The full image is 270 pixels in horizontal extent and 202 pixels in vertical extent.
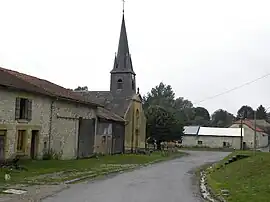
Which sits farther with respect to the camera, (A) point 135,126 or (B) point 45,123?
(A) point 135,126

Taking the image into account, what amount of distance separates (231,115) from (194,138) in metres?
67.9

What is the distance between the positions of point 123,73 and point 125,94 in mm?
3396

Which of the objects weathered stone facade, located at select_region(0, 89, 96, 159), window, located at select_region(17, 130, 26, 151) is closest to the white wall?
weathered stone facade, located at select_region(0, 89, 96, 159)

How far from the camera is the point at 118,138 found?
5581cm

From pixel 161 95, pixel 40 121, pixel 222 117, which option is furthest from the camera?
pixel 222 117

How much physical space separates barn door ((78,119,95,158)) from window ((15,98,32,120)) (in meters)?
9.49

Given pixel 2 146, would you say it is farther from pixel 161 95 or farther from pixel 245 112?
pixel 245 112

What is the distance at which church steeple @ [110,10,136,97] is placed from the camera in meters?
66.8

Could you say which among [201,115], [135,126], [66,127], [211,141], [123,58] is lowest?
[211,141]

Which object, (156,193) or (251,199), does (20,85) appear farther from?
(251,199)

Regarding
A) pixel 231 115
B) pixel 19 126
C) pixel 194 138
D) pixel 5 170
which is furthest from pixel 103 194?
pixel 231 115

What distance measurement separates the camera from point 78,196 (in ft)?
50.6

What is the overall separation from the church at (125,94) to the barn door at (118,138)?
576 centimetres

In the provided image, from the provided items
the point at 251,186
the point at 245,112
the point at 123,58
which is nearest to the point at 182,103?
the point at 245,112
